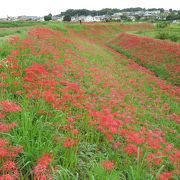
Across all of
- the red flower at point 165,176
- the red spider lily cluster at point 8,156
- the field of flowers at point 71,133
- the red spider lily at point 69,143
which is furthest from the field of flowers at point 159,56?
the red spider lily cluster at point 8,156

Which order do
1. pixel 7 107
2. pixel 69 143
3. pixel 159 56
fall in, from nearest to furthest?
pixel 69 143, pixel 7 107, pixel 159 56

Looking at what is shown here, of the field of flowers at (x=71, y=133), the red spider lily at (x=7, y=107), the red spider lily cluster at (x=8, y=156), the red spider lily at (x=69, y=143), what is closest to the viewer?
the red spider lily cluster at (x=8, y=156)

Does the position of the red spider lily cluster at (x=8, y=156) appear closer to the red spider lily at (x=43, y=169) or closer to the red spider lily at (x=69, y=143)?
the red spider lily at (x=43, y=169)

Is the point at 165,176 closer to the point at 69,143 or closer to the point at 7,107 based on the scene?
the point at 69,143

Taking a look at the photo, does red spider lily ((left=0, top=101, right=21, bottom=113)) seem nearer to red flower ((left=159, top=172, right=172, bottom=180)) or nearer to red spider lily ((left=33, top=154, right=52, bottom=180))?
red spider lily ((left=33, top=154, right=52, bottom=180))

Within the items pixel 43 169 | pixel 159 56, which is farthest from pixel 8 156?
pixel 159 56

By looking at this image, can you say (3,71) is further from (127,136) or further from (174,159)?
(174,159)

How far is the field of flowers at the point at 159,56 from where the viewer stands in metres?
19.3

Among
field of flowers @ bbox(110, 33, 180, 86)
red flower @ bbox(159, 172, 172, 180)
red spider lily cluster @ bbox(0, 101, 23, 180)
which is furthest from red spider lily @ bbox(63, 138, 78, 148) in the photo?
field of flowers @ bbox(110, 33, 180, 86)

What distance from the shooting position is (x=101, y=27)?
199ft

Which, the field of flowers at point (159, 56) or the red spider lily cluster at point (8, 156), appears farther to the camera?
the field of flowers at point (159, 56)

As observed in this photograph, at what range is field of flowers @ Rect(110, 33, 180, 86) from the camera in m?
19.3

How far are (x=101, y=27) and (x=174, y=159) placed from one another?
5508cm

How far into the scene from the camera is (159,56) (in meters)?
23.9
